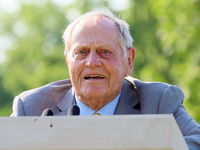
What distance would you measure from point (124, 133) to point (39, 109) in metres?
1.68

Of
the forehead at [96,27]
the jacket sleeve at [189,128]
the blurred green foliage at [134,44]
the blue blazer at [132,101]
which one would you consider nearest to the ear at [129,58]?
the blue blazer at [132,101]

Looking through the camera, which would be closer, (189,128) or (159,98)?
(189,128)

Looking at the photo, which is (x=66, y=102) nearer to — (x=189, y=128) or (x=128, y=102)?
(x=128, y=102)

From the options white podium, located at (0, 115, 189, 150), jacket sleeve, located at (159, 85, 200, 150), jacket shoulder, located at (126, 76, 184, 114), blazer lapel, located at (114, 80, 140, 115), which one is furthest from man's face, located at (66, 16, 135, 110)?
white podium, located at (0, 115, 189, 150)

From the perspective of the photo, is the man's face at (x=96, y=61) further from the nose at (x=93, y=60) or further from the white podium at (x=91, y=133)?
the white podium at (x=91, y=133)

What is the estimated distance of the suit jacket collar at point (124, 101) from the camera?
2.79 m

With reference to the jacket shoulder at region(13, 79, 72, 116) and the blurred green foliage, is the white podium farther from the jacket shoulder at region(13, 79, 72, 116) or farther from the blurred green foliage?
the blurred green foliage

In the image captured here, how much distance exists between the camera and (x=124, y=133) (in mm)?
1240

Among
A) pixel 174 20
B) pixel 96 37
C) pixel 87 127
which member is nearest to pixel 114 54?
pixel 96 37

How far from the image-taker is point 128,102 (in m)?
2.85

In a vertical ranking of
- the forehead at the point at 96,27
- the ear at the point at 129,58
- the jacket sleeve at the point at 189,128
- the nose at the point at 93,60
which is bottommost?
the jacket sleeve at the point at 189,128

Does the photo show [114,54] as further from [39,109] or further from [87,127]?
[87,127]

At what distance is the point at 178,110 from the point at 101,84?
2.05 feet

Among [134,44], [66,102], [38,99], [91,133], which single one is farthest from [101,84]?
[134,44]
